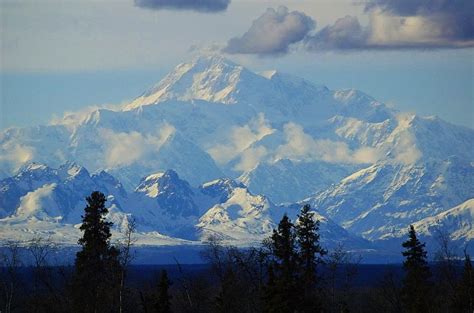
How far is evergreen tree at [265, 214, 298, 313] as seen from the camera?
11394 centimetres

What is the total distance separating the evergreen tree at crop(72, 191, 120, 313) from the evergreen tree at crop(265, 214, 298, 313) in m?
22.4

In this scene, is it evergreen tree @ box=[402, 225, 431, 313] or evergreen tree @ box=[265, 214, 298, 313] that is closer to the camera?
evergreen tree @ box=[265, 214, 298, 313]

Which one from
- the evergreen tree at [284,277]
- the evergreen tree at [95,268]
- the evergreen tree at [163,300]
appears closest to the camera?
the evergreen tree at [284,277]

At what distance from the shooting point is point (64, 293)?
155 m

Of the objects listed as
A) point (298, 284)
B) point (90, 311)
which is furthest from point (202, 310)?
point (298, 284)

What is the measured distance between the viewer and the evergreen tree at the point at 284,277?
11394cm

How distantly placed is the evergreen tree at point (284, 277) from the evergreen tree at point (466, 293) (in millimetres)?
30834

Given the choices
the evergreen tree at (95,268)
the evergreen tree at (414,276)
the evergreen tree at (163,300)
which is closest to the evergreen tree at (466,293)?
the evergreen tree at (414,276)

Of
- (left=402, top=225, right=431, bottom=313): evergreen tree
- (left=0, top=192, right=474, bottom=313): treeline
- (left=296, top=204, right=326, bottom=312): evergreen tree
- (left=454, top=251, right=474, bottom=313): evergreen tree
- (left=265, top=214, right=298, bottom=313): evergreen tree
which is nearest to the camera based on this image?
(left=265, top=214, right=298, bottom=313): evergreen tree

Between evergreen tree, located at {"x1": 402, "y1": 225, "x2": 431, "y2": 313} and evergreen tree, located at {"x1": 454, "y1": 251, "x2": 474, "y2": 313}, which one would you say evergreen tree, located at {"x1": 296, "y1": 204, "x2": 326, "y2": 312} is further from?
evergreen tree, located at {"x1": 454, "y1": 251, "x2": 474, "y2": 313}

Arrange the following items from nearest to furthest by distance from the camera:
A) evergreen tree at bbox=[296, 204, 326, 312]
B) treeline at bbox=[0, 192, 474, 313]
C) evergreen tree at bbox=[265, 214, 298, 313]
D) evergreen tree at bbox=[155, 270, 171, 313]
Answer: evergreen tree at bbox=[265, 214, 298, 313], treeline at bbox=[0, 192, 474, 313], evergreen tree at bbox=[296, 204, 326, 312], evergreen tree at bbox=[155, 270, 171, 313]

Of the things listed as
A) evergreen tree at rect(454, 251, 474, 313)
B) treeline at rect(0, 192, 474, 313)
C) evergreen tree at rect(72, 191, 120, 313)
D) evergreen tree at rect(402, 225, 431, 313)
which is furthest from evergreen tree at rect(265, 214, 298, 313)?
evergreen tree at rect(454, 251, 474, 313)

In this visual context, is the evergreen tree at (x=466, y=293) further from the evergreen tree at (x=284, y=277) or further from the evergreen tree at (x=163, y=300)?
the evergreen tree at (x=163, y=300)

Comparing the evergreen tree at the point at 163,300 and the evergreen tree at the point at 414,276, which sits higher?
the evergreen tree at the point at 414,276
